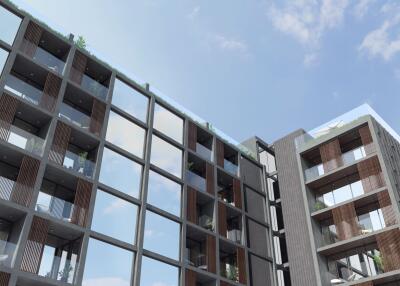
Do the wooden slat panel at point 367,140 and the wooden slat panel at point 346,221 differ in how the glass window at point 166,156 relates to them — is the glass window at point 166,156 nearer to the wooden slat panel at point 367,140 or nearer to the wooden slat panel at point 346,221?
the wooden slat panel at point 346,221

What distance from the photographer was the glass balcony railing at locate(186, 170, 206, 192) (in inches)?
1011

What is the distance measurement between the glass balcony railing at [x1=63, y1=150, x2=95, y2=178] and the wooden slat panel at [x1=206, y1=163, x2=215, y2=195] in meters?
7.60

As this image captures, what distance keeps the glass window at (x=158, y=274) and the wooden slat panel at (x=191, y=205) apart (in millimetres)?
3146

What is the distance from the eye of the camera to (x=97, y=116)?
22828 millimetres

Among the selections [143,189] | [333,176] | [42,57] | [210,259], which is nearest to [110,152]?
[143,189]

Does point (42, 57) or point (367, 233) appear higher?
point (42, 57)

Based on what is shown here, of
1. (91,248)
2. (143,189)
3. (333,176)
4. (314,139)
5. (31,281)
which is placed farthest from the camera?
(314,139)

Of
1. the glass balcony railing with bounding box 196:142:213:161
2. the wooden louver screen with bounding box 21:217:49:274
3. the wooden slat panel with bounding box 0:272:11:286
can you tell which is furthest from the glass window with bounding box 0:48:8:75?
the glass balcony railing with bounding box 196:142:213:161

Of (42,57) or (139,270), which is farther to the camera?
(42,57)

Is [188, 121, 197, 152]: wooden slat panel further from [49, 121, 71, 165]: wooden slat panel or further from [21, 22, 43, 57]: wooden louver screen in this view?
[21, 22, 43, 57]: wooden louver screen

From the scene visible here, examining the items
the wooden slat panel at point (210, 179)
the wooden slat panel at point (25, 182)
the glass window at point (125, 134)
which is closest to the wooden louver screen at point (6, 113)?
the wooden slat panel at point (25, 182)

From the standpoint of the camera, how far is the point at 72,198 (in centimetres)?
2128

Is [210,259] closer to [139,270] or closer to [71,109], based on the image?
[139,270]

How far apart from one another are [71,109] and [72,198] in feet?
14.1
